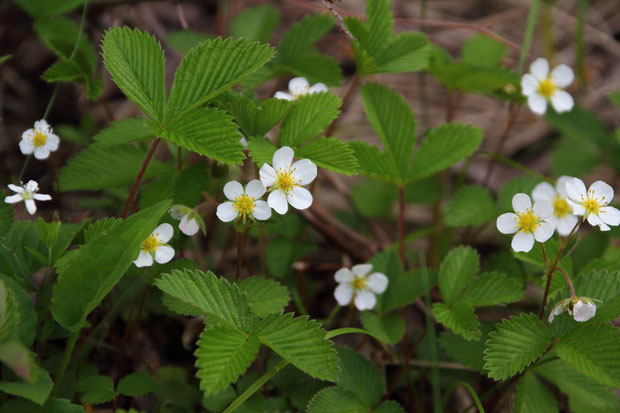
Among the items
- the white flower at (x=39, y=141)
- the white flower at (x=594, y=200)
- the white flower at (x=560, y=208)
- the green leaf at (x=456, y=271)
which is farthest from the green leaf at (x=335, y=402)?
the white flower at (x=39, y=141)

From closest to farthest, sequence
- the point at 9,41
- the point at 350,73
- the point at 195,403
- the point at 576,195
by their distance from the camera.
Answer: the point at 576,195, the point at 195,403, the point at 9,41, the point at 350,73

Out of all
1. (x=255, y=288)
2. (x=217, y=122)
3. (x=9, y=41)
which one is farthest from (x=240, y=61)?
(x=9, y=41)

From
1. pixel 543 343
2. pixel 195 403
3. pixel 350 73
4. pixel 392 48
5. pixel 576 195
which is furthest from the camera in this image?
pixel 350 73

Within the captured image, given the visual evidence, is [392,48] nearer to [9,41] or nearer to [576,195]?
[576,195]

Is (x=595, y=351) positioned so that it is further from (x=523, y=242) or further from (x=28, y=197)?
(x=28, y=197)

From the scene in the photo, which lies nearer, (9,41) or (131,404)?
(131,404)

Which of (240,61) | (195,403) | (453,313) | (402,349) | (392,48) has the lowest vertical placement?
(402,349)

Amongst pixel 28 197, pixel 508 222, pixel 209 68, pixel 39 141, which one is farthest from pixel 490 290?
pixel 39 141
